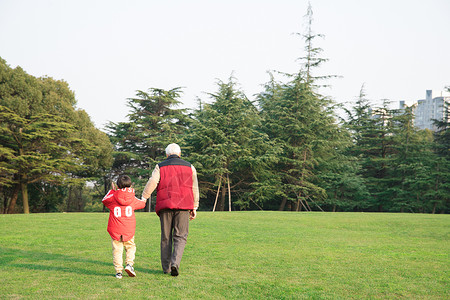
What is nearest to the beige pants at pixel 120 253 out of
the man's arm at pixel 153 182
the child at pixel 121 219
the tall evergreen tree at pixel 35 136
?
the child at pixel 121 219

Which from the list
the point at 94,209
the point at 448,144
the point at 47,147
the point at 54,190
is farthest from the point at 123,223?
the point at 94,209

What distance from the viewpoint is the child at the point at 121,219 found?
5664 millimetres

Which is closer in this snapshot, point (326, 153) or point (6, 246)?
point (6, 246)

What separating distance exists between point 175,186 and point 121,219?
97cm

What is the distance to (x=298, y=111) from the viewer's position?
1216 inches

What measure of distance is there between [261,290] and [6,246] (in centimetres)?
657

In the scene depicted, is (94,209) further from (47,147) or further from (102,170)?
(47,147)

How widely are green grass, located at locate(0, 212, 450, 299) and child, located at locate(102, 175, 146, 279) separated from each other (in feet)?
1.13

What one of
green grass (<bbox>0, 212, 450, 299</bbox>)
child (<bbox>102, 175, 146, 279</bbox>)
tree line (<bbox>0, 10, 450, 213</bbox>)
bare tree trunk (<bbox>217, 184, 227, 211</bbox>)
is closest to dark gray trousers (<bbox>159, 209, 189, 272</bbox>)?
green grass (<bbox>0, 212, 450, 299</bbox>)

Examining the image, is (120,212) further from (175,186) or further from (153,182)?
(175,186)

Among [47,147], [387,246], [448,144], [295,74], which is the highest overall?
[295,74]

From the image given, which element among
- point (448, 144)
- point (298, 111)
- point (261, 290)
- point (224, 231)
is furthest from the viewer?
point (448, 144)

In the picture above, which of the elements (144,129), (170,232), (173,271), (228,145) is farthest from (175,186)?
(144,129)

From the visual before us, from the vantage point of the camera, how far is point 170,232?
6.00 m
